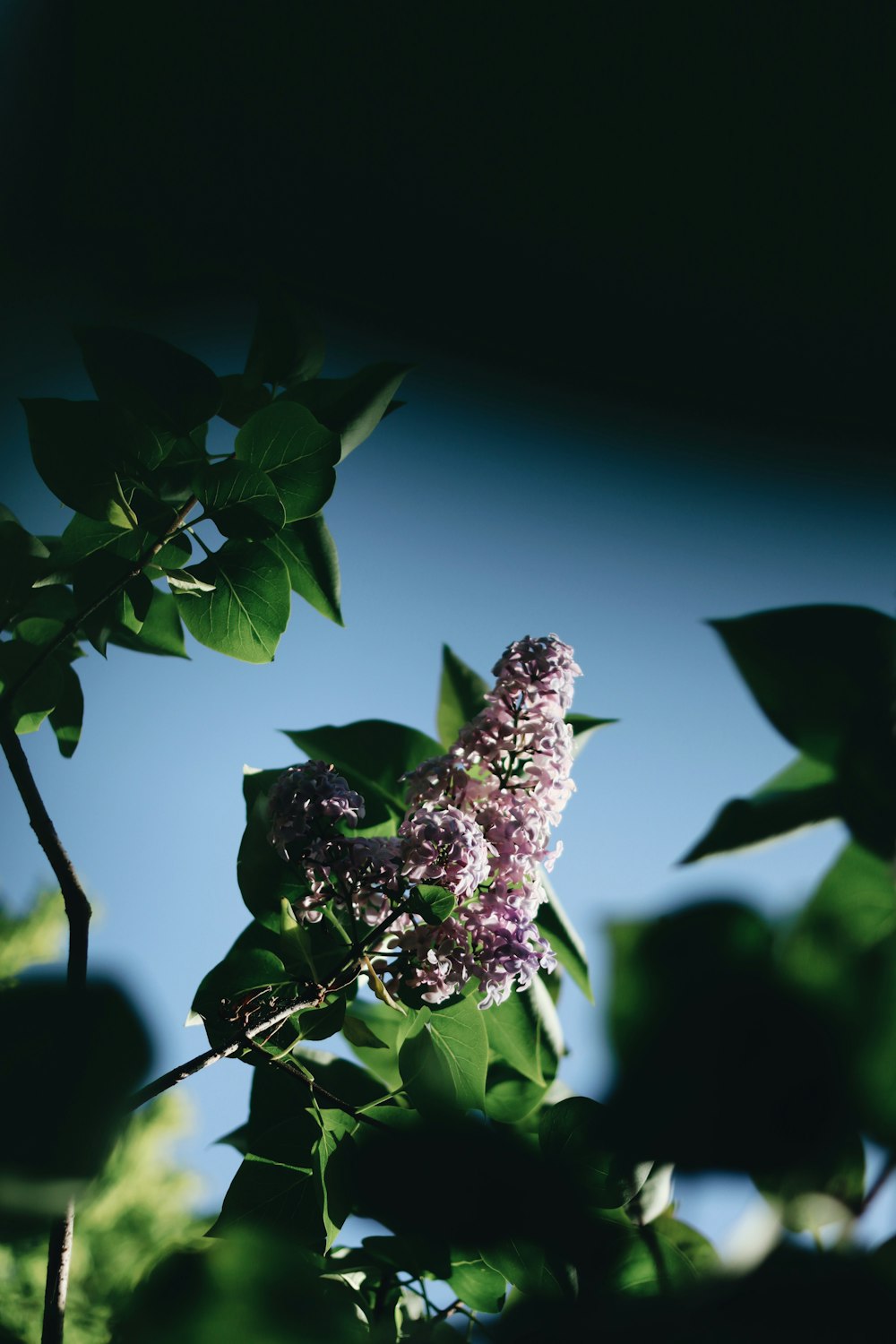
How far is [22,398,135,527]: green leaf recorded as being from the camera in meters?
0.38

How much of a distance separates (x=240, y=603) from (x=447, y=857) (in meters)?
0.15

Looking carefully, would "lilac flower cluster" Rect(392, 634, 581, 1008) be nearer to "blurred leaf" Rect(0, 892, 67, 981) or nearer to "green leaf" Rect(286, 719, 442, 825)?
"green leaf" Rect(286, 719, 442, 825)

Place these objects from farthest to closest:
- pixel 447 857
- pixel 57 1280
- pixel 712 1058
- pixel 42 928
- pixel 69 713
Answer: pixel 42 928 < pixel 69 713 < pixel 447 857 < pixel 57 1280 < pixel 712 1058

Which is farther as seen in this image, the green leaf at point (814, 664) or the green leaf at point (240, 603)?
the green leaf at point (240, 603)

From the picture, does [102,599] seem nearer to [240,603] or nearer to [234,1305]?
[240,603]

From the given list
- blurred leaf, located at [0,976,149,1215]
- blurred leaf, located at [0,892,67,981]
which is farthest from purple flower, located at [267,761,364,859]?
blurred leaf, located at [0,892,67,981]

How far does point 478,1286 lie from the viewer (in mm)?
337

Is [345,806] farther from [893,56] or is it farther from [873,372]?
[893,56]

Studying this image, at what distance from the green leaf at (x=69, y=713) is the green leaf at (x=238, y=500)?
0.43 feet

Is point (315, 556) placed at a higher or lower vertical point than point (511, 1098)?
higher

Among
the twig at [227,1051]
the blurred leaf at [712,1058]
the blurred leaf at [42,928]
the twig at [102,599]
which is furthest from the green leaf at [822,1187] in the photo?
the blurred leaf at [42,928]

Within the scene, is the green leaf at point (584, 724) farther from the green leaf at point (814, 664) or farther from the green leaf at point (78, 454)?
the green leaf at point (814, 664)

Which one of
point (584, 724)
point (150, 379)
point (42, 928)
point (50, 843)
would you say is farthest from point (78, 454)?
point (42, 928)

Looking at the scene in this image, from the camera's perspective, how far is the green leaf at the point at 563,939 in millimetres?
458
